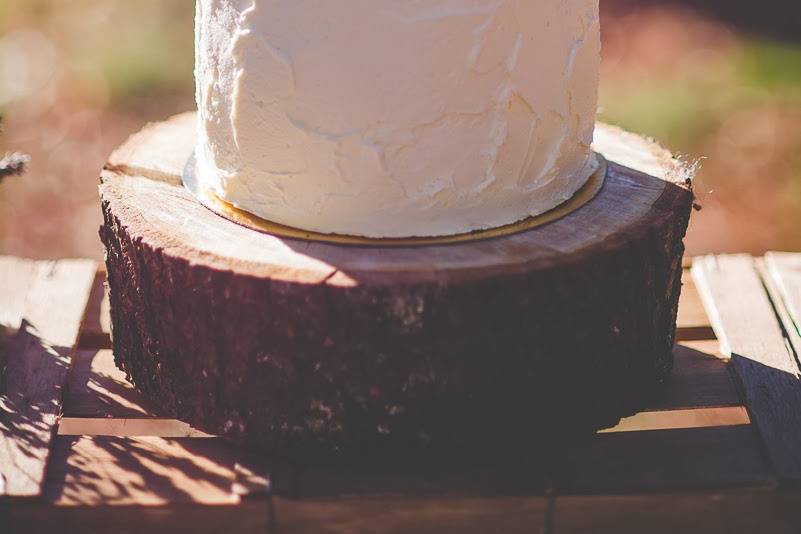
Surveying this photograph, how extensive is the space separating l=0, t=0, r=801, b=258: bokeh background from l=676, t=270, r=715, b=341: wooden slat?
117 cm

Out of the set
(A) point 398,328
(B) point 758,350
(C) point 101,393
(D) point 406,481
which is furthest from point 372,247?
(B) point 758,350

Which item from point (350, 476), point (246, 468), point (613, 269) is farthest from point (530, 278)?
point (246, 468)

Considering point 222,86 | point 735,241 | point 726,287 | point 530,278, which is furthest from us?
point 735,241

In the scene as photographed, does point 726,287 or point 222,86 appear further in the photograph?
point 726,287

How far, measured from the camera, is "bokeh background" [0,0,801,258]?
3.41 meters

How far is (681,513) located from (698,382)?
1.17 ft

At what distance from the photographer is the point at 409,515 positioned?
4.88 ft

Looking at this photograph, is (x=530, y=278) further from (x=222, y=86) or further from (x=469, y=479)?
(x=222, y=86)

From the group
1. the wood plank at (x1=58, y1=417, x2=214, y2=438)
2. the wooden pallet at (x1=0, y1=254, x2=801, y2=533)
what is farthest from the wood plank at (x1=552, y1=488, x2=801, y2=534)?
the wood plank at (x1=58, y1=417, x2=214, y2=438)

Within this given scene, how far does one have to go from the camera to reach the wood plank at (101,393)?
5.65 feet

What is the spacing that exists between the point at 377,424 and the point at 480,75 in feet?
1.89

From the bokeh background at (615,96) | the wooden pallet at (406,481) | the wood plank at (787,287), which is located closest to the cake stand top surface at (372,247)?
the wooden pallet at (406,481)

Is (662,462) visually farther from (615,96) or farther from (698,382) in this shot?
(615,96)

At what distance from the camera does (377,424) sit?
150 centimetres
